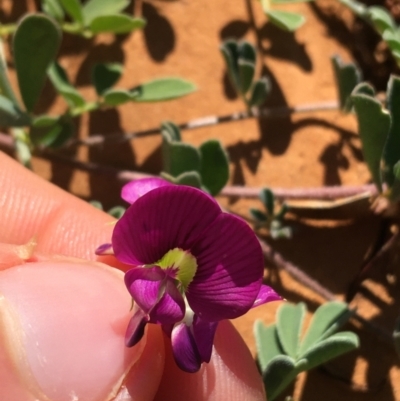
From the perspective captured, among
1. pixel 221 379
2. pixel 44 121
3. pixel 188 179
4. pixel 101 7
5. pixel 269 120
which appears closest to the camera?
pixel 221 379

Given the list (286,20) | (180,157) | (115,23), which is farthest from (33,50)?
(286,20)

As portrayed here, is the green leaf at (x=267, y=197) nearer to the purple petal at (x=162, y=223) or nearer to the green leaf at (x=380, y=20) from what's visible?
the green leaf at (x=380, y=20)

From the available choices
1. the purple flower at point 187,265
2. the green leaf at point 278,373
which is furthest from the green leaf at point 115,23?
the green leaf at point 278,373

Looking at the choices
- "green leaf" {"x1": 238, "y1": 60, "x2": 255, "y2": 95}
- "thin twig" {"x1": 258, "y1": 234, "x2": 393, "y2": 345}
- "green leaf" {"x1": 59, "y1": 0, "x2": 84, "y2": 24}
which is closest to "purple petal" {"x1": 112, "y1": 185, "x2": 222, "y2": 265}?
"thin twig" {"x1": 258, "y1": 234, "x2": 393, "y2": 345}

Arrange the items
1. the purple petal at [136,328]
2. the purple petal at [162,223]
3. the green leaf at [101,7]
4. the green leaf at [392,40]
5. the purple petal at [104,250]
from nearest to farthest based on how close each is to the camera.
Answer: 1. the purple petal at [162,223]
2. the purple petal at [136,328]
3. the purple petal at [104,250]
4. the green leaf at [392,40]
5. the green leaf at [101,7]

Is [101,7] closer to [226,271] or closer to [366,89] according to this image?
[366,89]

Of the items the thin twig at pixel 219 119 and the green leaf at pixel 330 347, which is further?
the thin twig at pixel 219 119
